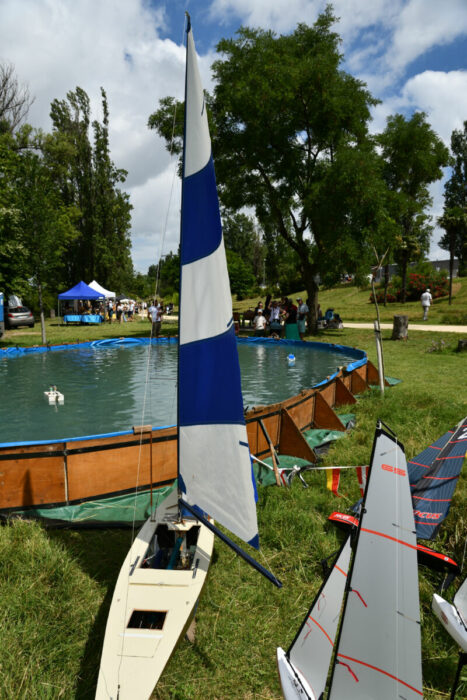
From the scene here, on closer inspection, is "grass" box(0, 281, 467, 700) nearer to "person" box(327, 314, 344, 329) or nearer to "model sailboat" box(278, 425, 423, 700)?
"model sailboat" box(278, 425, 423, 700)

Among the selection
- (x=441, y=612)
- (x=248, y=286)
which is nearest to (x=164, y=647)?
(x=441, y=612)

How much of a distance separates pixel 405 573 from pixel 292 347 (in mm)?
21542

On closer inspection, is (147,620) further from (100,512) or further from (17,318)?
(17,318)

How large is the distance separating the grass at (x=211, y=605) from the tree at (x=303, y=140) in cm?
1853

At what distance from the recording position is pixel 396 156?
28328 mm

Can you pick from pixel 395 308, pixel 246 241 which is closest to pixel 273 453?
pixel 395 308

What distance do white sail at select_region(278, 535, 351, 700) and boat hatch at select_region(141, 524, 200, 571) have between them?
143cm

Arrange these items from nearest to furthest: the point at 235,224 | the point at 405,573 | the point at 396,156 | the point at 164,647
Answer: the point at 405,573 → the point at 164,647 → the point at 396,156 → the point at 235,224

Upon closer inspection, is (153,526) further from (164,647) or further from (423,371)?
(423,371)

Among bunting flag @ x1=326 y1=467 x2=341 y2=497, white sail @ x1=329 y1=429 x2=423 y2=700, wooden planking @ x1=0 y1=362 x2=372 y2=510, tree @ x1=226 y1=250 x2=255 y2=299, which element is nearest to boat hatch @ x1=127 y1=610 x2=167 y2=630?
white sail @ x1=329 y1=429 x2=423 y2=700

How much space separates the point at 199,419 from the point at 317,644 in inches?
81.3

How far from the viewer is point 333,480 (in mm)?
5875

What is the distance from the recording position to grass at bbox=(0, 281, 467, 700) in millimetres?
3295

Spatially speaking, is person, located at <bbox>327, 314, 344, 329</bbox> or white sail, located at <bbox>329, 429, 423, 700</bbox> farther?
person, located at <bbox>327, 314, 344, 329</bbox>
